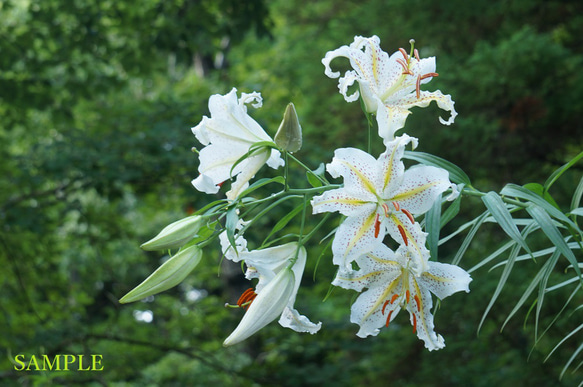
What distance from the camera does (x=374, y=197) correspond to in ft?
3.26

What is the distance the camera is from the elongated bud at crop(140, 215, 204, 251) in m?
0.93

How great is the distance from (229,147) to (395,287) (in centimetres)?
35

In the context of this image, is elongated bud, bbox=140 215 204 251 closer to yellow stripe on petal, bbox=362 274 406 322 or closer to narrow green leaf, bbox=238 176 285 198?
narrow green leaf, bbox=238 176 285 198

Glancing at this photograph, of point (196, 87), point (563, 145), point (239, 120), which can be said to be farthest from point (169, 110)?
point (239, 120)

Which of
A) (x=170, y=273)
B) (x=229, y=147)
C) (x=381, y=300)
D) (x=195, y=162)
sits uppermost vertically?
(x=229, y=147)

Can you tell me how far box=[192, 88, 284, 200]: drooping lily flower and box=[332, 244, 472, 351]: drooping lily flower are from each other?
22 centimetres

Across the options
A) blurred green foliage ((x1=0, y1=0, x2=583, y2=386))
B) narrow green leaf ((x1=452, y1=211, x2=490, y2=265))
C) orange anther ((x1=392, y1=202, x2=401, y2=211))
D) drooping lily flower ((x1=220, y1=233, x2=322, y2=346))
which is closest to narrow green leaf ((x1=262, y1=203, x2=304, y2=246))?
drooping lily flower ((x1=220, y1=233, x2=322, y2=346))

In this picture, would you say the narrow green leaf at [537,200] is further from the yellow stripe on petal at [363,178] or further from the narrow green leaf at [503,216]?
the yellow stripe on petal at [363,178]

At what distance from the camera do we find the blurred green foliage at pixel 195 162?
3.57 metres

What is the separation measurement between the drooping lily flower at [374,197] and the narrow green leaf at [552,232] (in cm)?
15

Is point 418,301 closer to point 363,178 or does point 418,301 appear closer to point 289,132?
point 363,178

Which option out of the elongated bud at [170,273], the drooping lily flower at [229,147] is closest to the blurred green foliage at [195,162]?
the drooping lily flower at [229,147]

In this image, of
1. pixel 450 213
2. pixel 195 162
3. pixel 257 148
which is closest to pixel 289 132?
pixel 257 148

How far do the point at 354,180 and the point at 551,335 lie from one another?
3169 mm
